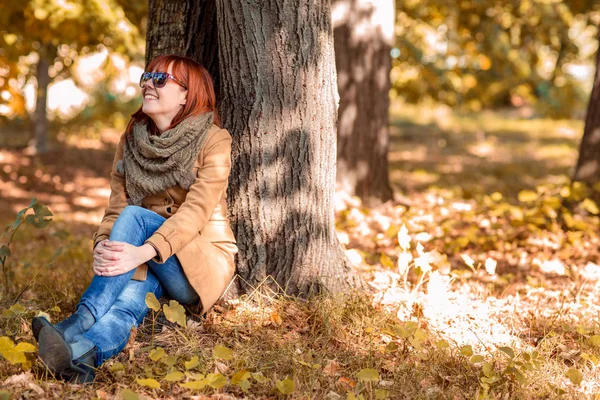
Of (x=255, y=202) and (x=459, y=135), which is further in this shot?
(x=459, y=135)

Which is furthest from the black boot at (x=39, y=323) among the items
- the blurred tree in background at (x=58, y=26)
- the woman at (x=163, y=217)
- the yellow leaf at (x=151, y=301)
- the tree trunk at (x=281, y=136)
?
the blurred tree in background at (x=58, y=26)

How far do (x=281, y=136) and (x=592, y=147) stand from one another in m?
3.48

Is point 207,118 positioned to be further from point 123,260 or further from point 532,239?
point 532,239

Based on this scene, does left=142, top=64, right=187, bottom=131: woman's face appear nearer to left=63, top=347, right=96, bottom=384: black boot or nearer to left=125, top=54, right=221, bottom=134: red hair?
left=125, top=54, right=221, bottom=134: red hair

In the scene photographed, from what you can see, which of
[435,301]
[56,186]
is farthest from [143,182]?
[56,186]

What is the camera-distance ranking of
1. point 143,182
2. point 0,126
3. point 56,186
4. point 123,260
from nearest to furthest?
point 123,260 < point 143,182 < point 56,186 < point 0,126

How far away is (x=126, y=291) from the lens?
289 cm

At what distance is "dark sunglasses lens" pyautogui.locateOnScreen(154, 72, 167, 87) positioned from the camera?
122 inches

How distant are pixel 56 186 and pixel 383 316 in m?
7.26

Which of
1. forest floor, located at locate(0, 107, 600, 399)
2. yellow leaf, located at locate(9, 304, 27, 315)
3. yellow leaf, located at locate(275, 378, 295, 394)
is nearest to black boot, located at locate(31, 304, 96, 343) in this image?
forest floor, located at locate(0, 107, 600, 399)

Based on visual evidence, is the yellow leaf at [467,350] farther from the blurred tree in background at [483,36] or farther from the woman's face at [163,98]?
the blurred tree in background at [483,36]

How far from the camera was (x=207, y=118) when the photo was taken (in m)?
3.17

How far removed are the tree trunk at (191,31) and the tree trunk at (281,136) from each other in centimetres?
30

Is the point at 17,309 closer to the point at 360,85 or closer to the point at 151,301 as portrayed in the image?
the point at 151,301
